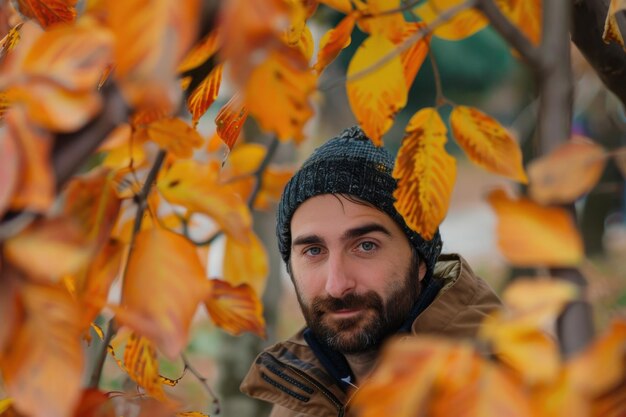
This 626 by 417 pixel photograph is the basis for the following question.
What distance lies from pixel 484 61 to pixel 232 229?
14.3 ft

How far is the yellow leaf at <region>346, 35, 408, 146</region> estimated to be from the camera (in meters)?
0.95

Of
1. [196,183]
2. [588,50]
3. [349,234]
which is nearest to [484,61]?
[349,234]

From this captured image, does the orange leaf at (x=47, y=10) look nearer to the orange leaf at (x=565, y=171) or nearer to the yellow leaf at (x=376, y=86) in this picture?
the yellow leaf at (x=376, y=86)

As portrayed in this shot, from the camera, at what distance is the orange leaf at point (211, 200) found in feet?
Answer: 2.51

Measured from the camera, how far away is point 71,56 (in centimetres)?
Answer: 60

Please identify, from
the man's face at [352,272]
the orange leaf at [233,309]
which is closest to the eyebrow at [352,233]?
the man's face at [352,272]

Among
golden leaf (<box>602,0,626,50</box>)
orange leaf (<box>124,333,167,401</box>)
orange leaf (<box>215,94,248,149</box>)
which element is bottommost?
orange leaf (<box>124,333,167,401</box>)

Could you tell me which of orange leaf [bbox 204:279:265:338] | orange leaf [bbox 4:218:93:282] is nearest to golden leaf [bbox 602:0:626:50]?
orange leaf [bbox 204:279:265:338]

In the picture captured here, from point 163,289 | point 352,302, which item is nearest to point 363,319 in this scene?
point 352,302

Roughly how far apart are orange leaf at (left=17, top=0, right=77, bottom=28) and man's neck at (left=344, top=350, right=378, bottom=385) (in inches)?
44.2

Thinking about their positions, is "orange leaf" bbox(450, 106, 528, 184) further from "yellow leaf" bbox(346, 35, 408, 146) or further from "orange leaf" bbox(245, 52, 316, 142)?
"orange leaf" bbox(245, 52, 316, 142)

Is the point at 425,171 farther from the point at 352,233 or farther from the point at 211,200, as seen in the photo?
the point at 352,233

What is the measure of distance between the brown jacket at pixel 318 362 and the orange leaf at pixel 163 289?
3.55 feet

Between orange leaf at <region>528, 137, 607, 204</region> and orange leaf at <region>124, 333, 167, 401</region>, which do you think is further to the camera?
orange leaf at <region>124, 333, 167, 401</region>
